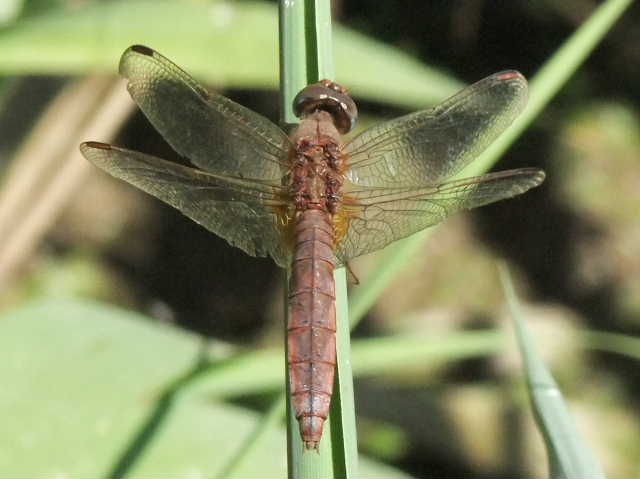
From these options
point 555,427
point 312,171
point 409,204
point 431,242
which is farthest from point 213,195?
point 431,242

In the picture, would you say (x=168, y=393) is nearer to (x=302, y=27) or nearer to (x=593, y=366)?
(x=302, y=27)

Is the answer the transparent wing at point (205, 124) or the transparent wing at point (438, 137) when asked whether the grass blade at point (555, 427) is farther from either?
the transparent wing at point (205, 124)

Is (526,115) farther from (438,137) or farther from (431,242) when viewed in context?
(431,242)

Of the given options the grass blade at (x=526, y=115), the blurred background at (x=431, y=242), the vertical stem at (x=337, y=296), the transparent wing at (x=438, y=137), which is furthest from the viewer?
the blurred background at (x=431, y=242)

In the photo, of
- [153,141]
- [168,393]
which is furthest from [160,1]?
[153,141]

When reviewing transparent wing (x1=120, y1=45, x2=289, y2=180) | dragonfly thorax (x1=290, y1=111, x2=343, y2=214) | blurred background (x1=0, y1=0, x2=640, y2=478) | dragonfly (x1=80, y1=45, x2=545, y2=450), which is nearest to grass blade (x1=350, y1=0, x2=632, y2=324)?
dragonfly (x1=80, y1=45, x2=545, y2=450)

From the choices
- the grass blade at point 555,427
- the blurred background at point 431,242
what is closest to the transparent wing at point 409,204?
the grass blade at point 555,427
